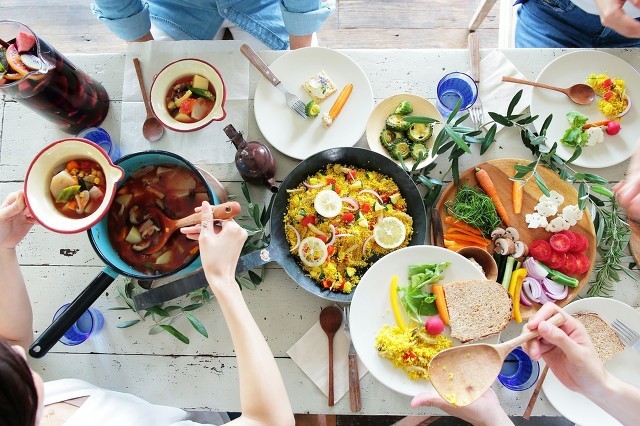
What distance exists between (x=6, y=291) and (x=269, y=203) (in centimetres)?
75

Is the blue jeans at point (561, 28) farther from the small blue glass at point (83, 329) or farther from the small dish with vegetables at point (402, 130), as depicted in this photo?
the small blue glass at point (83, 329)

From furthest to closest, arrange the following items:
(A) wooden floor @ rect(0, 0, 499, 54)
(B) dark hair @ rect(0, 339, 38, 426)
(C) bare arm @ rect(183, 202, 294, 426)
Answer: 1. (A) wooden floor @ rect(0, 0, 499, 54)
2. (C) bare arm @ rect(183, 202, 294, 426)
3. (B) dark hair @ rect(0, 339, 38, 426)

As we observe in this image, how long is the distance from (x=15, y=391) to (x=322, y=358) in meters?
0.78

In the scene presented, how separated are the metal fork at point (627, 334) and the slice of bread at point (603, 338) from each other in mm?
45

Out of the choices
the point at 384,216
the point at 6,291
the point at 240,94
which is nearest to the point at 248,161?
the point at 240,94

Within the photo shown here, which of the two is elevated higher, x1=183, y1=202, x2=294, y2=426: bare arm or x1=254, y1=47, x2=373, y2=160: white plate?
x1=254, y1=47, x2=373, y2=160: white plate

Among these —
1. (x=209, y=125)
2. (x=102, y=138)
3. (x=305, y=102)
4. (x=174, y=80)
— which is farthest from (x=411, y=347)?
(x=102, y=138)

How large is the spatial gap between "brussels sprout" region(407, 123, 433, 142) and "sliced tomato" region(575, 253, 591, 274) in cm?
57

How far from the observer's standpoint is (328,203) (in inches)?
52.6

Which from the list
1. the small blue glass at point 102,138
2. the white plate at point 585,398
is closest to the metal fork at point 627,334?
the white plate at point 585,398

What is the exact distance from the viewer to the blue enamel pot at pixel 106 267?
1.16 m

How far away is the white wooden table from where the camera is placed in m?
1.36

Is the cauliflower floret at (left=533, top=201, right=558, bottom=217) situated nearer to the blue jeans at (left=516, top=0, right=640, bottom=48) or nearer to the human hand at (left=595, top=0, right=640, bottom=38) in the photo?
the human hand at (left=595, top=0, right=640, bottom=38)

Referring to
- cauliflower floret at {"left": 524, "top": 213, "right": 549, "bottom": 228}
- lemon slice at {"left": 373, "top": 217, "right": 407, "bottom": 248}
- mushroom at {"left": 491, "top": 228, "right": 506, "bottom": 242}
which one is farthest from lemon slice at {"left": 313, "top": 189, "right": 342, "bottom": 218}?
cauliflower floret at {"left": 524, "top": 213, "right": 549, "bottom": 228}
